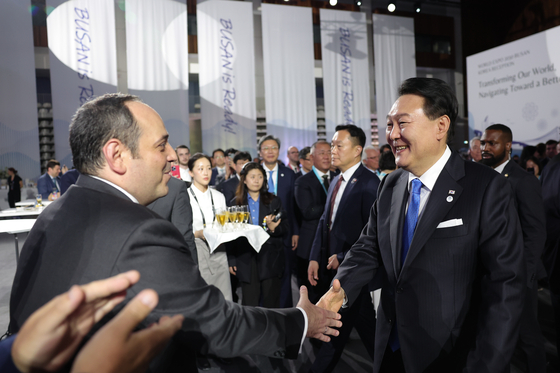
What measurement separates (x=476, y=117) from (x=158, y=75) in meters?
8.78

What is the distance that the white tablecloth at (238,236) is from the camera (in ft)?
10.3

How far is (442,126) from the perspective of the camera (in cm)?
152

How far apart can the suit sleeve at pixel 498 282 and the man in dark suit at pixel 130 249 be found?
653 millimetres

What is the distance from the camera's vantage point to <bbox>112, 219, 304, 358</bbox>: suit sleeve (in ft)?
2.86

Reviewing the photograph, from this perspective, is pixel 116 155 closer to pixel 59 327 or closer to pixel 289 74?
pixel 59 327

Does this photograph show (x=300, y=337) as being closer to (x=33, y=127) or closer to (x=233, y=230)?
(x=233, y=230)

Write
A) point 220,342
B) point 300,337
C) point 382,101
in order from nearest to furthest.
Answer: point 220,342 < point 300,337 < point 382,101

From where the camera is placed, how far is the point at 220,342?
0.97 m

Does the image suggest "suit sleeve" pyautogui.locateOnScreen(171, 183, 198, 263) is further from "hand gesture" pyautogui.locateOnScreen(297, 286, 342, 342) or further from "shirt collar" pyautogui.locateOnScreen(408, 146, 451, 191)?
"shirt collar" pyautogui.locateOnScreen(408, 146, 451, 191)

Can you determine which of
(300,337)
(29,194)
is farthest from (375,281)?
(29,194)

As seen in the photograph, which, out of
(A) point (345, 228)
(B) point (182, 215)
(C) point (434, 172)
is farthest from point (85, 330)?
(B) point (182, 215)

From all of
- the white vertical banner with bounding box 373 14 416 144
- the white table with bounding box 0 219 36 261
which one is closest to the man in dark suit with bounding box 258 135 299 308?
the white table with bounding box 0 219 36 261

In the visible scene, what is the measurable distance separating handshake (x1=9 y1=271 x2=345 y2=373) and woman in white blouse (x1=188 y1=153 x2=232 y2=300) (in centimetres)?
289

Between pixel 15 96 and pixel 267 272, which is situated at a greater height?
pixel 15 96
